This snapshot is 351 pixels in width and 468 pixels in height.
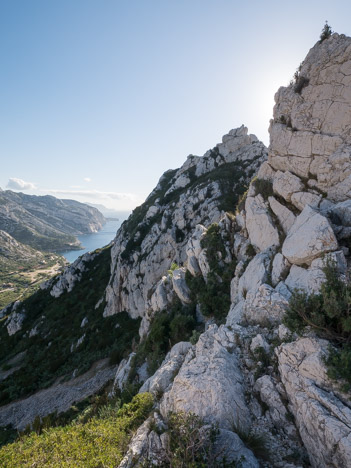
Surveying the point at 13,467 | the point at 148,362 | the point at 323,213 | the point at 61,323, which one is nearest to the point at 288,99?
the point at 323,213

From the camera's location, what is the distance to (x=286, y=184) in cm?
1375

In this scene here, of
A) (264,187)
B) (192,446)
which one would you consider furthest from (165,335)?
(264,187)

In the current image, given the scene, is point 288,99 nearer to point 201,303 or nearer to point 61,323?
point 201,303

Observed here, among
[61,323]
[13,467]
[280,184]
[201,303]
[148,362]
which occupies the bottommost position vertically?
[61,323]

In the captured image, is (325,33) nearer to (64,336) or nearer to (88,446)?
(88,446)

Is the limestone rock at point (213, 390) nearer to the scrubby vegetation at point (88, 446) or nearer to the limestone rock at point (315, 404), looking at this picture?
the scrubby vegetation at point (88, 446)

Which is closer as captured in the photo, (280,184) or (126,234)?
(280,184)

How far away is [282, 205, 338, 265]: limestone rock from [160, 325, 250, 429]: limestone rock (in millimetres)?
4669

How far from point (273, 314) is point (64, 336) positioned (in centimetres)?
4328

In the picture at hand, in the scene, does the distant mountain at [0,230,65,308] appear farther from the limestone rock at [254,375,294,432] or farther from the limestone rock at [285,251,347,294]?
the limestone rock at [285,251,347,294]

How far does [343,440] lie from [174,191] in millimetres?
50187

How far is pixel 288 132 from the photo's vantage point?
47.1 ft

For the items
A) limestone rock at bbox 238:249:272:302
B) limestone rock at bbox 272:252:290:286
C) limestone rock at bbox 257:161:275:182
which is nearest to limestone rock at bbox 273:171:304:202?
limestone rock at bbox 257:161:275:182

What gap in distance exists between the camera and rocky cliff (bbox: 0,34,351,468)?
17.6 feet
